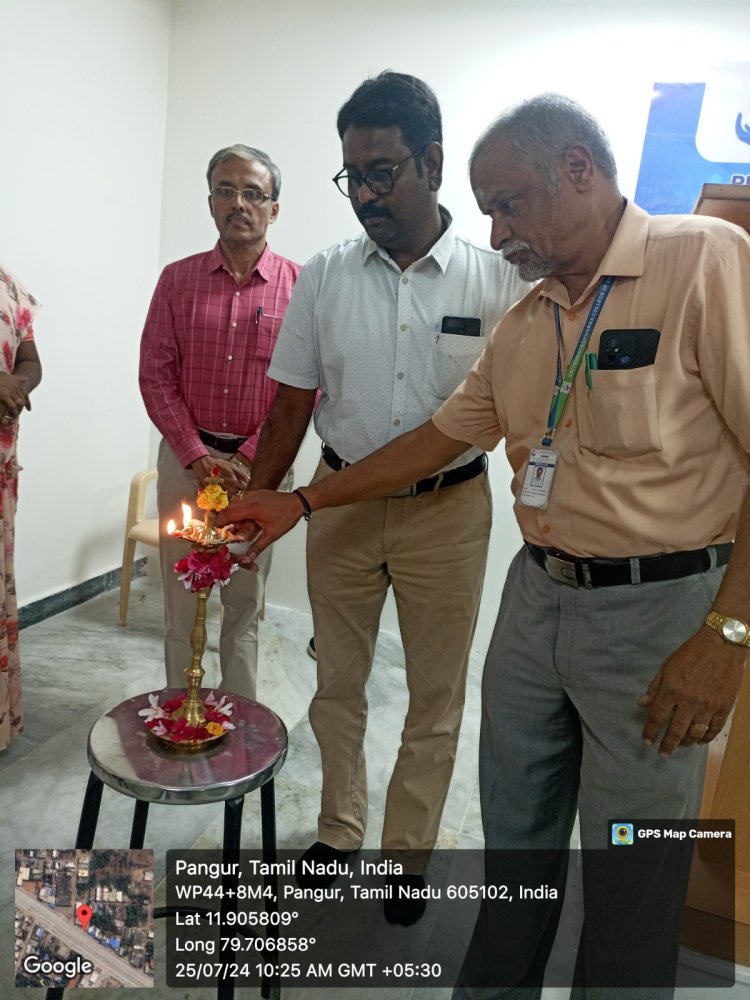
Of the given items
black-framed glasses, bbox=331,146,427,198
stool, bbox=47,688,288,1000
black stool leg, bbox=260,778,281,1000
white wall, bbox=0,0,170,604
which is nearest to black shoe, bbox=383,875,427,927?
black stool leg, bbox=260,778,281,1000

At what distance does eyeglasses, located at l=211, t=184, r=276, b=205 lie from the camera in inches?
103

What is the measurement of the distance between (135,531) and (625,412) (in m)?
2.94

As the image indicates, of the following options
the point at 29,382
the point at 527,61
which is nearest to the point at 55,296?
the point at 29,382

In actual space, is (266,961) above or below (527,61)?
below

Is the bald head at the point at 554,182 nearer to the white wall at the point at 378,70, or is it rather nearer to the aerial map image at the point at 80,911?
the aerial map image at the point at 80,911

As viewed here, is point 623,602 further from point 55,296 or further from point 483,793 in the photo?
point 55,296

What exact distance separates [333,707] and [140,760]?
0.76 m

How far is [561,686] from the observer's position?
1411 mm

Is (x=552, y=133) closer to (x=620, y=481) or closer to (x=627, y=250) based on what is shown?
(x=627, y=250)

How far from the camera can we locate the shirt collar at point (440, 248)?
6.24ft

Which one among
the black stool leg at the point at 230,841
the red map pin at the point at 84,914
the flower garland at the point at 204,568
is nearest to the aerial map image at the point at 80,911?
the red map pin at the point at 84,914

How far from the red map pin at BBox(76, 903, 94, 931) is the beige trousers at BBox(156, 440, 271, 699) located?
49.9 inches

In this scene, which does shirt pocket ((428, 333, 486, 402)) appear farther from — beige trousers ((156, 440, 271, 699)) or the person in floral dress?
the person in floral dress

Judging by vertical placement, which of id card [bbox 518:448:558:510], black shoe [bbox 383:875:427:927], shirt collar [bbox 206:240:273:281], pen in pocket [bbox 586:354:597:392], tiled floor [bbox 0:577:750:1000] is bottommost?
tiled floor [bbox 0:577:750:1000]
